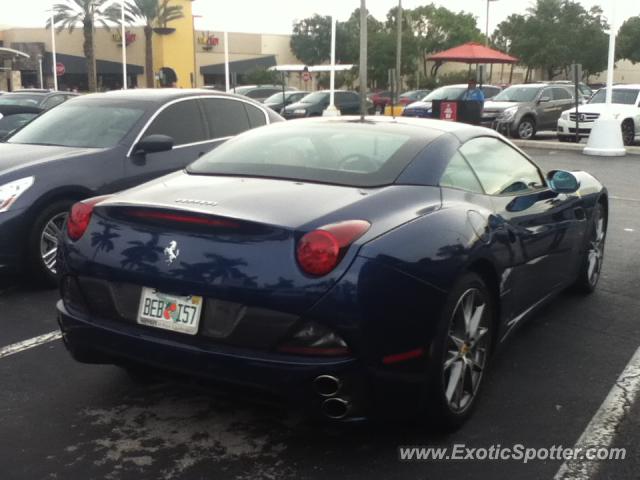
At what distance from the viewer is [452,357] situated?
3.51 meters

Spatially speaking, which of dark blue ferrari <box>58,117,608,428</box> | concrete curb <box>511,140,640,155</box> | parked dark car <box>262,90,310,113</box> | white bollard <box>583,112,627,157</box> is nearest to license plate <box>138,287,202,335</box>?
dark blue ferrari <box>58,117,608,428</box>

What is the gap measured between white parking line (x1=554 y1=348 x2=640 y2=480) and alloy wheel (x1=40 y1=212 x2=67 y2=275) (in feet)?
13.5

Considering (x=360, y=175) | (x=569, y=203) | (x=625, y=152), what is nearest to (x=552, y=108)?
(x=625, y=152)

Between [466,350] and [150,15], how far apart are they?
51152 millimetres

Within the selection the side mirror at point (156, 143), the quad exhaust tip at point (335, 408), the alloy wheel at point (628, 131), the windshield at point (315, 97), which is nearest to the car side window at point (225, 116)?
the side mirror at point (156, 143)

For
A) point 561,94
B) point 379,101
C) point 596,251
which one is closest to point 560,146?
point 561,94

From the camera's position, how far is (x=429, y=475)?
3201 millimetres

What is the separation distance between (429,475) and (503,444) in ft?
1.54

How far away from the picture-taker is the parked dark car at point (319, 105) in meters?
25.8

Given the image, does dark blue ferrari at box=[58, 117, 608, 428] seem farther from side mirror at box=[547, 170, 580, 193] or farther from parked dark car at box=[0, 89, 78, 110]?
parked dark car at box=[0, 89, 78, 110]

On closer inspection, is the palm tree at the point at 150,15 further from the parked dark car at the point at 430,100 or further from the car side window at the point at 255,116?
the car side window at the point at 255,116

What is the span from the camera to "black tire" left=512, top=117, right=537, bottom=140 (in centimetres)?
2117

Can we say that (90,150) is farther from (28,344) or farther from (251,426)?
(251,426)

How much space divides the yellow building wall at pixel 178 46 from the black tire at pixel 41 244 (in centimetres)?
4955
